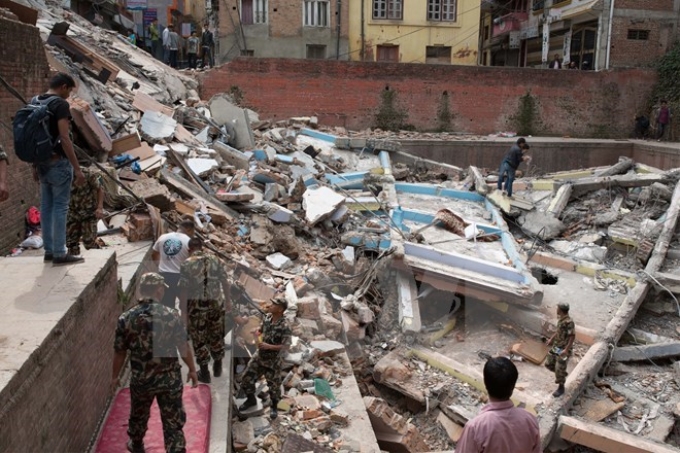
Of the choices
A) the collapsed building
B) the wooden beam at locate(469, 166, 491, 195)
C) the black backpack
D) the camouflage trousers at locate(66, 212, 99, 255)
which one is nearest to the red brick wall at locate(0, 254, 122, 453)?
the collapsed building

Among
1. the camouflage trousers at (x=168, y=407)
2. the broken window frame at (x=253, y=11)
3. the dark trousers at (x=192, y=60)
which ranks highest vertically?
the broken window frame at (x=253, y=11)

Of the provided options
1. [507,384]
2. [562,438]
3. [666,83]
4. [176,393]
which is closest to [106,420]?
[176,393]

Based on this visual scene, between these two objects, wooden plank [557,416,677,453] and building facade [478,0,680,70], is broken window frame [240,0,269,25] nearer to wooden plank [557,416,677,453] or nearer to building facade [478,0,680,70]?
building facade [478,0,680,70]

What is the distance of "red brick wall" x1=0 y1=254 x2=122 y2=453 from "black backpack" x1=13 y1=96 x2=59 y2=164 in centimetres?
98

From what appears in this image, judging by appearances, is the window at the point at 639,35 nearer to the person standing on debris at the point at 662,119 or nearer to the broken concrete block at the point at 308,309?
the person standing on debris at the point at 662,119

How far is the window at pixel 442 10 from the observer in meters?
25.9

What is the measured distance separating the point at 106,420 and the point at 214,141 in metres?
8.15

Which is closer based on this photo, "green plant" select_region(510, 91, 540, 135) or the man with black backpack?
the man with black backpack

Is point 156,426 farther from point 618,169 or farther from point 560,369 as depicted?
point 618,169

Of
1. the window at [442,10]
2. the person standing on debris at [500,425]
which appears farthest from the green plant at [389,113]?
the person standing on debris at [500,425]

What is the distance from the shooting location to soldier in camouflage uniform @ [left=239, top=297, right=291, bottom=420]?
4.75 metres

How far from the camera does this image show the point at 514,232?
11.8 m

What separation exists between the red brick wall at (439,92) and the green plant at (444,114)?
13 cm

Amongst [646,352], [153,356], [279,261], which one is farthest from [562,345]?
[153,356]
